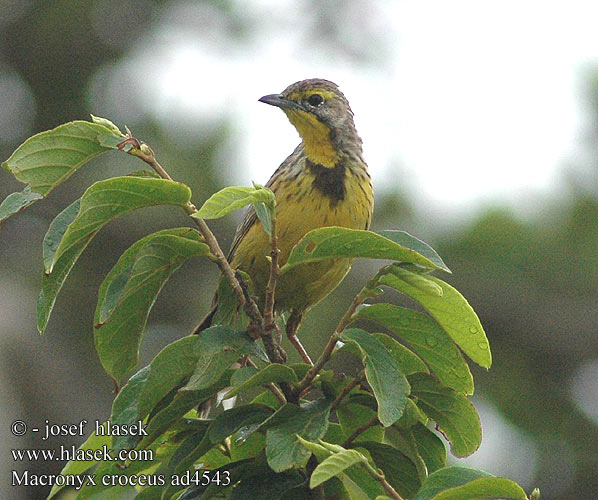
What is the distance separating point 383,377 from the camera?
6.99ft

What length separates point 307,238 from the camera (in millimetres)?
2164

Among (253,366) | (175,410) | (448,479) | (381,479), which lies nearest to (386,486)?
(381,479)

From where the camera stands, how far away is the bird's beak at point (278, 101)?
152 inches

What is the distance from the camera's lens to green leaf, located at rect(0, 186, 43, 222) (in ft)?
7.02

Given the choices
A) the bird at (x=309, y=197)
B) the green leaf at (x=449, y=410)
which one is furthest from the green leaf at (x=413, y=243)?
the bird at (x=309, y=197)

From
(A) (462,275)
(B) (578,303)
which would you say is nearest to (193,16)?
(A) (462,275)

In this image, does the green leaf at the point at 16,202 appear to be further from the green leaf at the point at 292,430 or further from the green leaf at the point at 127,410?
the green leaf at the point at 292,430

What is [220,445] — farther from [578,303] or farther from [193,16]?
[193,16]

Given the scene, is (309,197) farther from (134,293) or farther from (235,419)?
(235,419)

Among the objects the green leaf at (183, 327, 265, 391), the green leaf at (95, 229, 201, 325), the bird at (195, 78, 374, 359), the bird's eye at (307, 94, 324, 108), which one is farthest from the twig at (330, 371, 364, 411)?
the bird's eye at (307, 94, 324, 108)

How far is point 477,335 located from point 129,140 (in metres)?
0.88

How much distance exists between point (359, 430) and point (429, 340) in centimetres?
27

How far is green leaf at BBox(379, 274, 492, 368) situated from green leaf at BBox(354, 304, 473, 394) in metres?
0.06

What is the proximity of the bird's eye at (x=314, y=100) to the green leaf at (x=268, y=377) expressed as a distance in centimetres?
197
